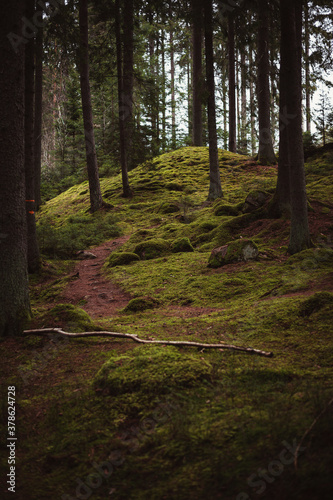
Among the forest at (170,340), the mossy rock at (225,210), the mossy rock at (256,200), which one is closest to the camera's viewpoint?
the forest at (170,340)

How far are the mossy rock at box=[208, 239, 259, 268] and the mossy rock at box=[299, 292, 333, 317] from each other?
345 cm

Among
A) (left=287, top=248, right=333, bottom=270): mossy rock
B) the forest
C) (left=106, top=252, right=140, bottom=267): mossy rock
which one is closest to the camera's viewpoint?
the forest

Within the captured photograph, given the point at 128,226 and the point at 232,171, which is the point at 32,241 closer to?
the point at 128,226

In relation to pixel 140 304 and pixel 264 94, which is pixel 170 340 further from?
pixel 264 94

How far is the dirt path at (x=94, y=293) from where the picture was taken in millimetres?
7355

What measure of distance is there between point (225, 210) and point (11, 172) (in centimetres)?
863

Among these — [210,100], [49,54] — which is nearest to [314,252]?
[210,100]

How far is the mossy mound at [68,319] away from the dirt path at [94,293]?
1.27 meters

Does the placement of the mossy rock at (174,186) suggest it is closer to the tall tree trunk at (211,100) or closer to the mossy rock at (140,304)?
the tall tree trunk at (211,100)

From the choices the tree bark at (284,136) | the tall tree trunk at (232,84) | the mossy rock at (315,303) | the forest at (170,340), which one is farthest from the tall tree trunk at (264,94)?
the mossy rock at (315,303)

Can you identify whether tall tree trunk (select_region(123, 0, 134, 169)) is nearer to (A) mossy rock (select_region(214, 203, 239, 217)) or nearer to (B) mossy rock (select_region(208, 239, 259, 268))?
(A) mossy rock (select_region(214, 203, 239, 217))

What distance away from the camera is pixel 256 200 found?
1098 cm

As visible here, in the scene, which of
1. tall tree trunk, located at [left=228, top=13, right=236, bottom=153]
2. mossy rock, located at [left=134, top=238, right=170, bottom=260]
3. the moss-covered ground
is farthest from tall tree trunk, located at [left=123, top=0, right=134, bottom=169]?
the moss-covered ground

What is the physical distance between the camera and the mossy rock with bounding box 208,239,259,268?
8.48 m
